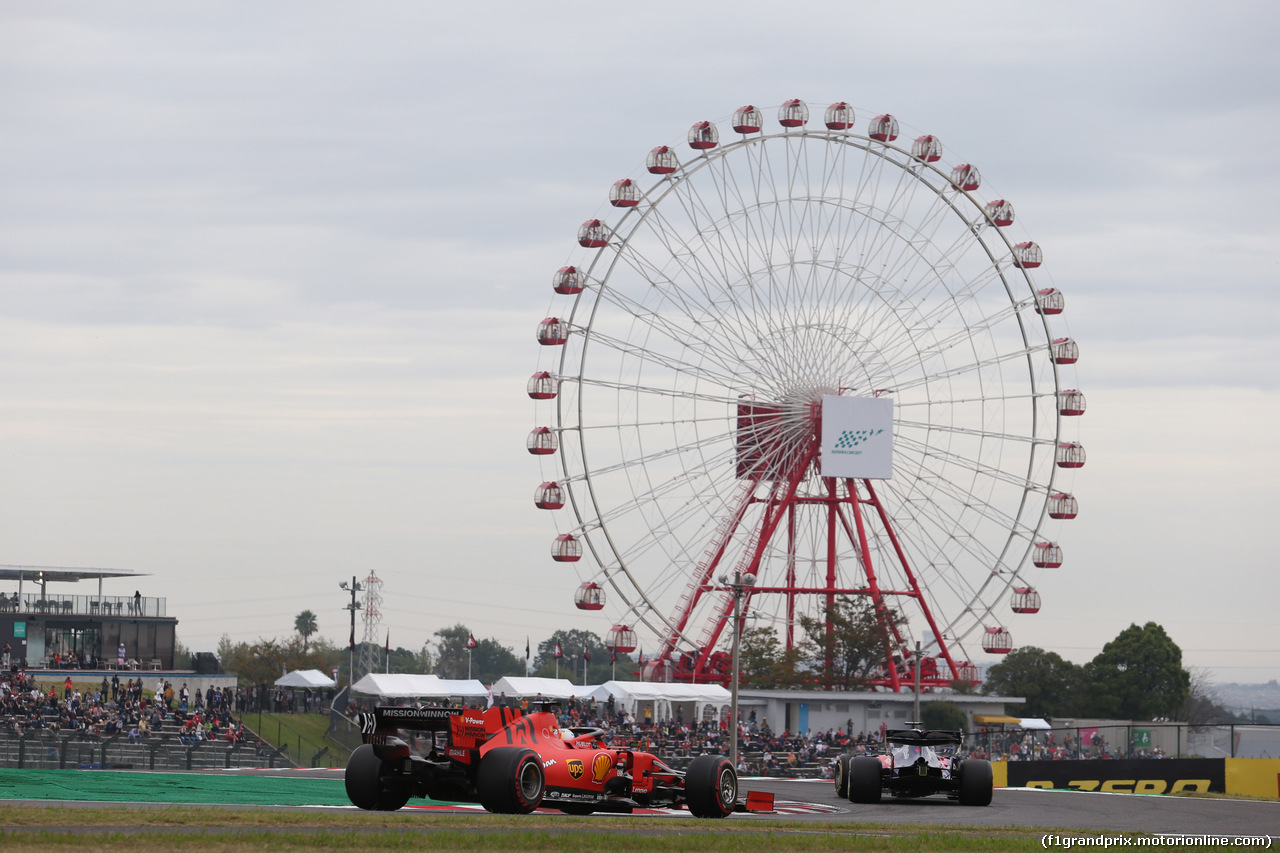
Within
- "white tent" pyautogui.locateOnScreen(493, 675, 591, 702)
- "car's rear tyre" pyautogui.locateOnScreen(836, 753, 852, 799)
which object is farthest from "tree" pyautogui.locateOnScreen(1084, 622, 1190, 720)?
"car's rear tyre" pyautogui.locateOnScreen(836, 753, 852, 799)

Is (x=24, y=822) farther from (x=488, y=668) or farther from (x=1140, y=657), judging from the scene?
(x=488, y=668)

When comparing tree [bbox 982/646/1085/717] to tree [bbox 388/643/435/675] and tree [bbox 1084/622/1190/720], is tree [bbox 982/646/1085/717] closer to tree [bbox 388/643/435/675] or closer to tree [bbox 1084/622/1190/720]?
tree [bbox 1084/622/1190/720]

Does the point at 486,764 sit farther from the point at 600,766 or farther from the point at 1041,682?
the point at 1041,682

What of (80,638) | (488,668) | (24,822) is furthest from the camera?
(488,668)

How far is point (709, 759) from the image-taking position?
923 inches

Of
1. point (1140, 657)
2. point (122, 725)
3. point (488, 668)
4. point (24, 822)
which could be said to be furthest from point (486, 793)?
A: point (488, 668)

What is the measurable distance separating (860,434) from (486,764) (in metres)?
42.2

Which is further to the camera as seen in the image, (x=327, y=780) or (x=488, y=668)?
(x=488, y=668)

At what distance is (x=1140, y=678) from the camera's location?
94.9 m

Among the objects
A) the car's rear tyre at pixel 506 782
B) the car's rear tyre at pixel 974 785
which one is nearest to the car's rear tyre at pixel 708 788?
the car's rear tyre at pixel 506 782

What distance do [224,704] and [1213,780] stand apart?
3134 cm

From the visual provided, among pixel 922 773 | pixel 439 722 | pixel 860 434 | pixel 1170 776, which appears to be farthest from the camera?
pixel 860 434

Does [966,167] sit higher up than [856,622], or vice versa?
[966,167]

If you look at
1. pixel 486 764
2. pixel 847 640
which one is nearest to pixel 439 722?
pixel 486 764
